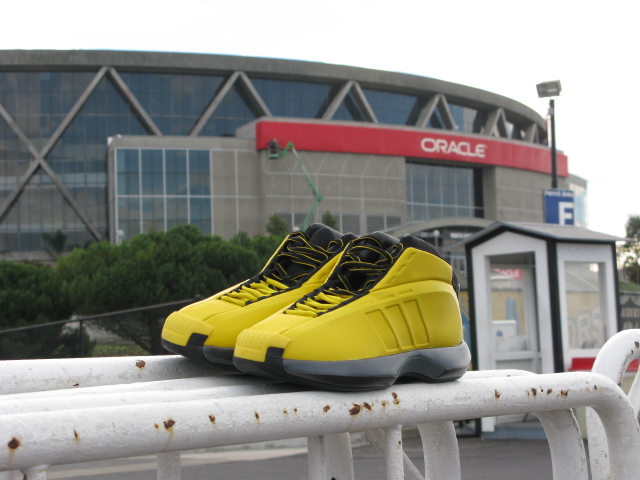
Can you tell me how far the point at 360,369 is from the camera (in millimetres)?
1370

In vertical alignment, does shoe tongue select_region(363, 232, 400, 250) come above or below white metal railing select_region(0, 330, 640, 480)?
above

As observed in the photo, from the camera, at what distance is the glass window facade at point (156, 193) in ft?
179

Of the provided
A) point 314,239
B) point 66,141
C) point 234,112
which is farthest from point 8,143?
point 314,239

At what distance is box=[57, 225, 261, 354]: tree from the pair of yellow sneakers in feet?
91.7

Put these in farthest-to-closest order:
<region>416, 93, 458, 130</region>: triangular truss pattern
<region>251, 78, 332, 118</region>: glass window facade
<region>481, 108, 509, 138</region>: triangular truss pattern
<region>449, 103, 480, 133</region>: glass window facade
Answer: <region>481, 108, 509, 138</region>: triangular truss pattern < <region>449, 103, 480, 133</region>: glass window facade < <region>416, 93, 458, 130</region>: triangular truss pattern < <region>251, 78, 332, 118</region>: glass window facade

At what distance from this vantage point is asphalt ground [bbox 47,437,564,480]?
694cm

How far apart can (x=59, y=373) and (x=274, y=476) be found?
19.2ft

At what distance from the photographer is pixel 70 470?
8023 millimetres

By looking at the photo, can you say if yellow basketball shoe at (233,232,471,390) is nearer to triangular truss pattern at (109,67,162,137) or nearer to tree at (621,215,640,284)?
triangular truss pattern at (109,67,162,137)

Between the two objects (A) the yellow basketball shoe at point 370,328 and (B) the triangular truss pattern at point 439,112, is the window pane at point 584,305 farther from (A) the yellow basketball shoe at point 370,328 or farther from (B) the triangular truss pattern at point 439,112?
(B) the triangular truss pattern at point 439,112

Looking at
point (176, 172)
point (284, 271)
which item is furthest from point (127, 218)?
point (284, 271)

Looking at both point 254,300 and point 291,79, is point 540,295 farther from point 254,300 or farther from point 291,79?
point 291,79

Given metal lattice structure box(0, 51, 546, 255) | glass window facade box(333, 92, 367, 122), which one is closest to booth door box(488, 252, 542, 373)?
metal lattice structure box(0, 51, 546, 255)

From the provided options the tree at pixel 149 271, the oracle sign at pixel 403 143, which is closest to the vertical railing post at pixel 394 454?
the tree at pixel 149 271
